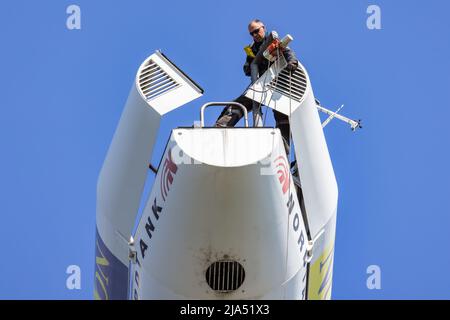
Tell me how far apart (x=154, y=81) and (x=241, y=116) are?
1.93 m

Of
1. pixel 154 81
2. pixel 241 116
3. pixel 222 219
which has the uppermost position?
pixel 154 81

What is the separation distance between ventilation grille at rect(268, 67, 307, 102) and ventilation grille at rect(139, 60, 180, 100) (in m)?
1.91

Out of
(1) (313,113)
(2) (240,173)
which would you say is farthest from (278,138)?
(1) (313,113)

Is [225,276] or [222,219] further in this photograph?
[225,276]

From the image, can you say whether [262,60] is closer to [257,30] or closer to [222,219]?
[257,30]

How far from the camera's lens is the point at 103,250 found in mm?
27234

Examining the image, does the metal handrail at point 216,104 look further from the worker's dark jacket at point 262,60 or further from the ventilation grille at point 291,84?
the worker's dark jacket at point 262,60

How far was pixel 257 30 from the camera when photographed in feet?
88.7

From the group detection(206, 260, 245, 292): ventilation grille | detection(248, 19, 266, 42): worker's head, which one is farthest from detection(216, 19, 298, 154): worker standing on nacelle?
detection(206, 260, 245, 292): ventilation grille

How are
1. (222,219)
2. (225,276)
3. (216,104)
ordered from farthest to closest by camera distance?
(216,104) < (225,276) < (222,219)

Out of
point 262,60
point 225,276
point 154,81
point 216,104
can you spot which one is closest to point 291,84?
point 262,60

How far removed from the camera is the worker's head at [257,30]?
27.1 meters

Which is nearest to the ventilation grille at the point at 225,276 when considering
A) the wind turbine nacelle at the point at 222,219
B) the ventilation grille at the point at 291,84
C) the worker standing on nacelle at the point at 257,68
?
the wind turbine nacelle at the point at 222,219

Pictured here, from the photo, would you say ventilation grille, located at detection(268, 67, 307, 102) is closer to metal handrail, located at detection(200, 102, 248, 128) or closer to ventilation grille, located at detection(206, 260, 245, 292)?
metal handrail, located at detection(200, 102, 248, 128)
